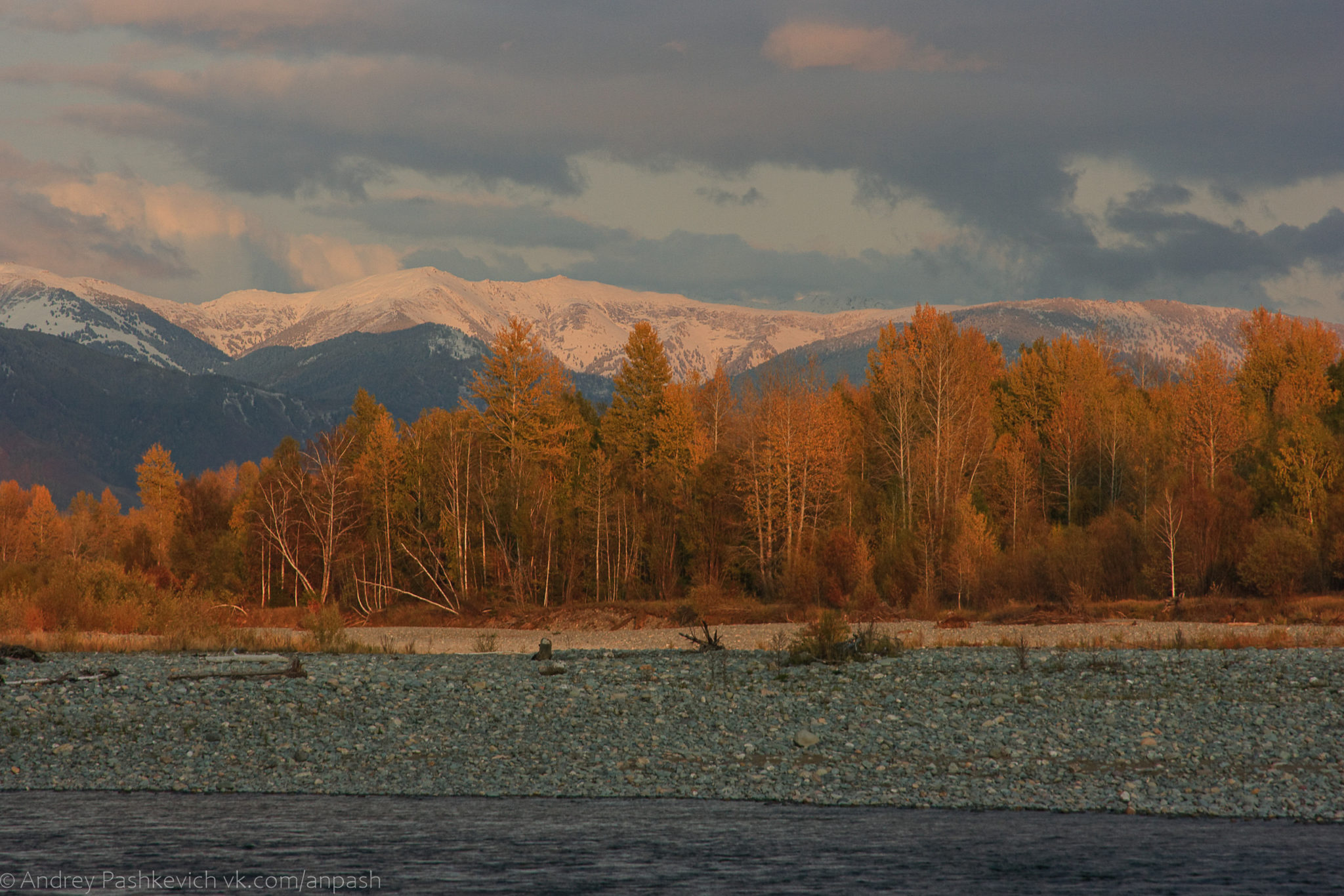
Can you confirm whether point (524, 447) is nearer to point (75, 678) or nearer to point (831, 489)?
point (831, 489)

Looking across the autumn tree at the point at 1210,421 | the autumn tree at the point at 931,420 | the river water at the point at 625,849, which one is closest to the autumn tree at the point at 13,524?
the autumn tree at the point at 931,420

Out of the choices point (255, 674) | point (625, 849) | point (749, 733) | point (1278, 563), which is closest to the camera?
point (625, 849)

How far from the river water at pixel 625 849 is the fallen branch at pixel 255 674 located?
6.83 metres

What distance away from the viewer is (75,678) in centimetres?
2255

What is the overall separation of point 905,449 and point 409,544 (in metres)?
28.4

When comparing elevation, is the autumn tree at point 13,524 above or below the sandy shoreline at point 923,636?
above

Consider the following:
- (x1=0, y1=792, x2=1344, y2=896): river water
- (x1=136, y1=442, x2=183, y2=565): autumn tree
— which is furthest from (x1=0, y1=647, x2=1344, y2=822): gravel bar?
(x1=136, y1=442, x2=183, y2=565): autumn tree

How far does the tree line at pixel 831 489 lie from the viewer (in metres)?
49.6

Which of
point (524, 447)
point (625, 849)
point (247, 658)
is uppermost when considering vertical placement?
point (524, 447)

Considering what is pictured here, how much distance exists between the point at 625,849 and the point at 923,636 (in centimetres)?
2466

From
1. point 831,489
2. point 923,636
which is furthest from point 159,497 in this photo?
point 923,636

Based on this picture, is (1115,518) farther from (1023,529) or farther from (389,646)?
(389,646)

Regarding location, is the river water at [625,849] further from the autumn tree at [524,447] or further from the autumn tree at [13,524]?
the autumn tree at [13,524]

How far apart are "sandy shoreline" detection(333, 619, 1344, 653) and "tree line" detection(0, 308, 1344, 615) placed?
5.66 m
